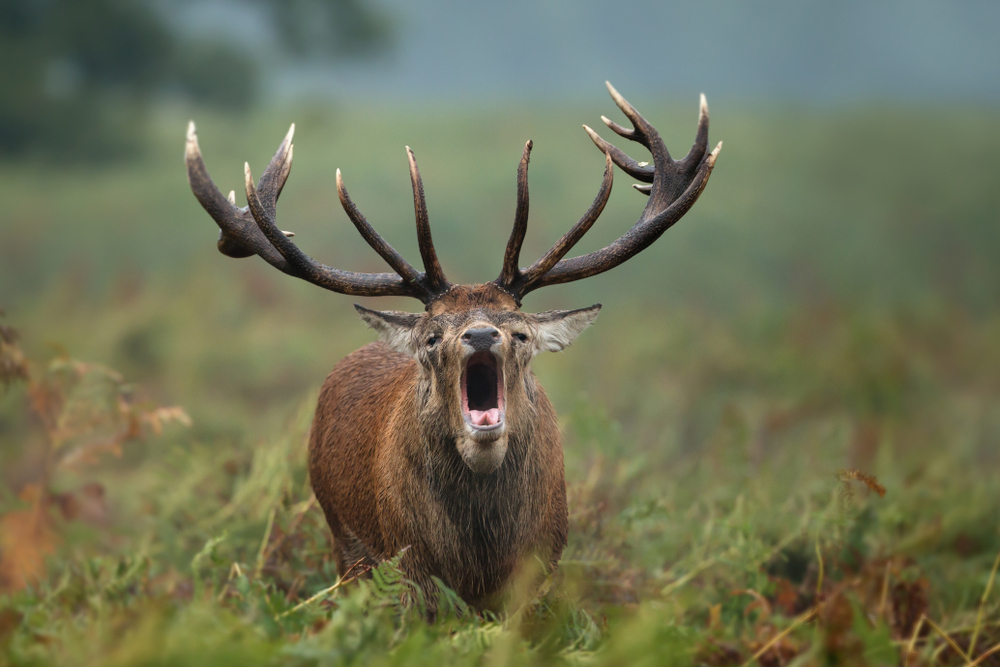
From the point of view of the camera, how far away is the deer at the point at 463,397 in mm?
4363

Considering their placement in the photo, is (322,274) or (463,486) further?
(322,274)

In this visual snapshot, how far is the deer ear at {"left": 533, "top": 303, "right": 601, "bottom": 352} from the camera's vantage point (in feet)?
15.3

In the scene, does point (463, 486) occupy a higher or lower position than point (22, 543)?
higher

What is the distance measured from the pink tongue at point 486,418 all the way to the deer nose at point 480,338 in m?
0.29

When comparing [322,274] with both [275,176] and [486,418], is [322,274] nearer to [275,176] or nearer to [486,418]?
[275,176]

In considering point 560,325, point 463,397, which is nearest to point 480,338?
point 463,397

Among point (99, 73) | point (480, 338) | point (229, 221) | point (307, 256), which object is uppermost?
point (99, 73)

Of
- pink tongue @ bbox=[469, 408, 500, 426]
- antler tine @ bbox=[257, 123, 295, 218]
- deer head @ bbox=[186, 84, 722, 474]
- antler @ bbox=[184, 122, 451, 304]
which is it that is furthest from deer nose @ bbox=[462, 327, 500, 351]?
antler tine @ bbox=[257, 123, 295, 218]

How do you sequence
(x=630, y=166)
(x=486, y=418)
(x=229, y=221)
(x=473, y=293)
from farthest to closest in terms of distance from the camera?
(x=630, y=166) → (x=229, y=221) → (x=473, y=293) → (x=486, y=418)

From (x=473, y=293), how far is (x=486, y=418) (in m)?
0.76

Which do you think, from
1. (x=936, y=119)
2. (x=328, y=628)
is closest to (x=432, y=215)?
(x=936, y=119)

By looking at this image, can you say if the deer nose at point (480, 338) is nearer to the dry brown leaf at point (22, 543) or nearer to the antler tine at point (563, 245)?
the antler tine at point (563, 245)

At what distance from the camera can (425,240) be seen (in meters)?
4.62

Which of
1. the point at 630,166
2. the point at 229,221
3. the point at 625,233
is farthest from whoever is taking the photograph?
the point at 630,166
